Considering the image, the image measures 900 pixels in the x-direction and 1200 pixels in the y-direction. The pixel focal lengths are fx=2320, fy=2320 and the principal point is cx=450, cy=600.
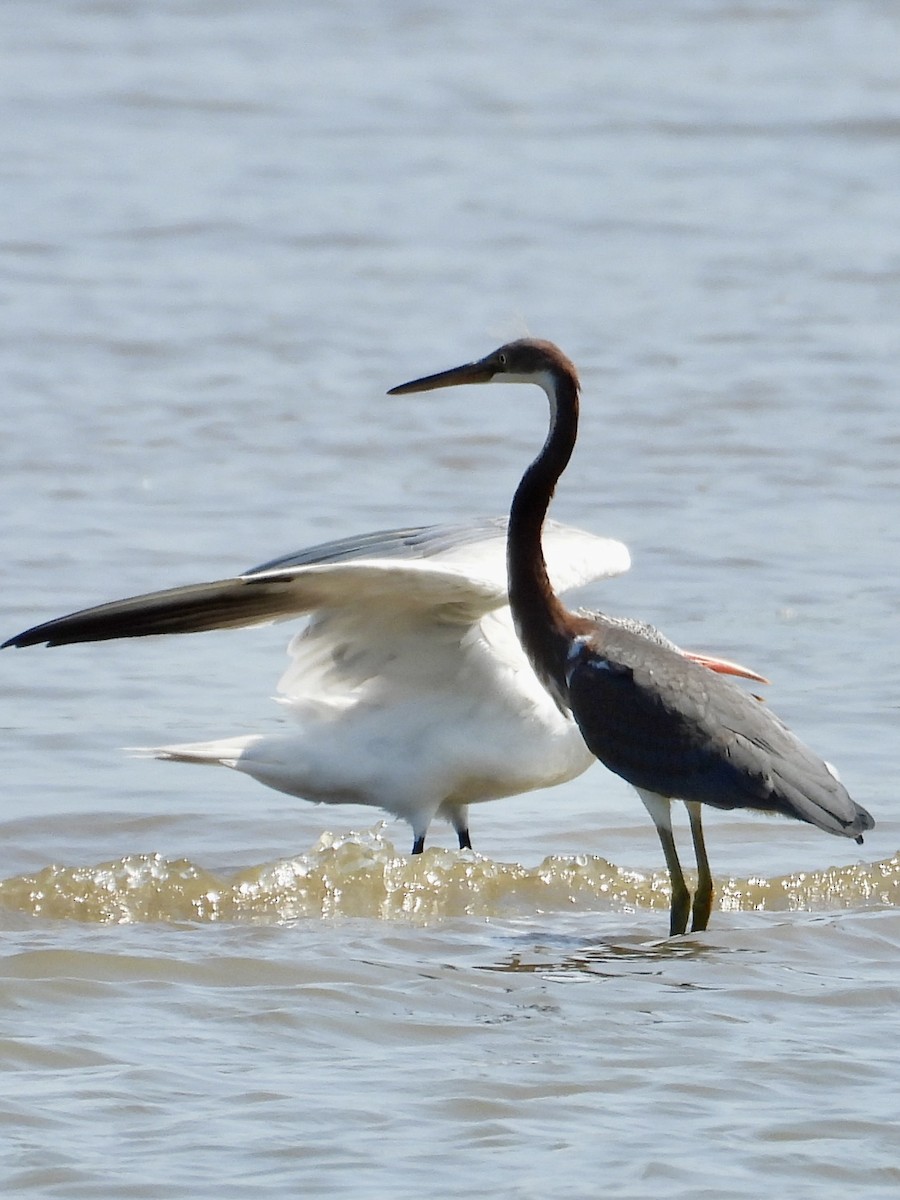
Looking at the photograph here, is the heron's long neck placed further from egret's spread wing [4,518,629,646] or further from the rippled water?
the rippled water

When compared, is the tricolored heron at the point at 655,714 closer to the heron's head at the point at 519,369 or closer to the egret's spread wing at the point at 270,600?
the heron's head at the point at 519,369

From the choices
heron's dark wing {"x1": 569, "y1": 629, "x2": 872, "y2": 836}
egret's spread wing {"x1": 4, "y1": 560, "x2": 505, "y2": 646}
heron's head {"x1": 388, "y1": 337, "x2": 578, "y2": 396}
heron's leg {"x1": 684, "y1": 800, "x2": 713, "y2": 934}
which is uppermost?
heron's head {"x1": 388, "y1": 337, "x2": 578, "y2": 396}

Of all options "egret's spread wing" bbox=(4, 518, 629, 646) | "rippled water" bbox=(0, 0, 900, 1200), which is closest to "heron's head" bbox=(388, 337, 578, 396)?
"rippled water" bbox=(0, 0, 900, 1200)

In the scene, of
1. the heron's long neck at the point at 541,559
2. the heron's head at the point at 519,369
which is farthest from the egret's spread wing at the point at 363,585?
the heron's head at the point at 519,369

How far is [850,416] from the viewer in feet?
40.5

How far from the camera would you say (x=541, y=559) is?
636 centimetres

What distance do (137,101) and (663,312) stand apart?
646 centimetres

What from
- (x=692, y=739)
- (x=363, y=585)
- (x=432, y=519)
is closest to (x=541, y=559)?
(x=363, y=585)

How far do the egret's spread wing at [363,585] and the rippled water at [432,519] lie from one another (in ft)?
2.38

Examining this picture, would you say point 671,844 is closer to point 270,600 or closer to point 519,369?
point 270,600

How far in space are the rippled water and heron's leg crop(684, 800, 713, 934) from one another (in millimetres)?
85

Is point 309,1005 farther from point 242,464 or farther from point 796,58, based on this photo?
point 796,58

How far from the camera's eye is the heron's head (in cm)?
650

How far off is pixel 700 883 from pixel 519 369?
60.8 inches
